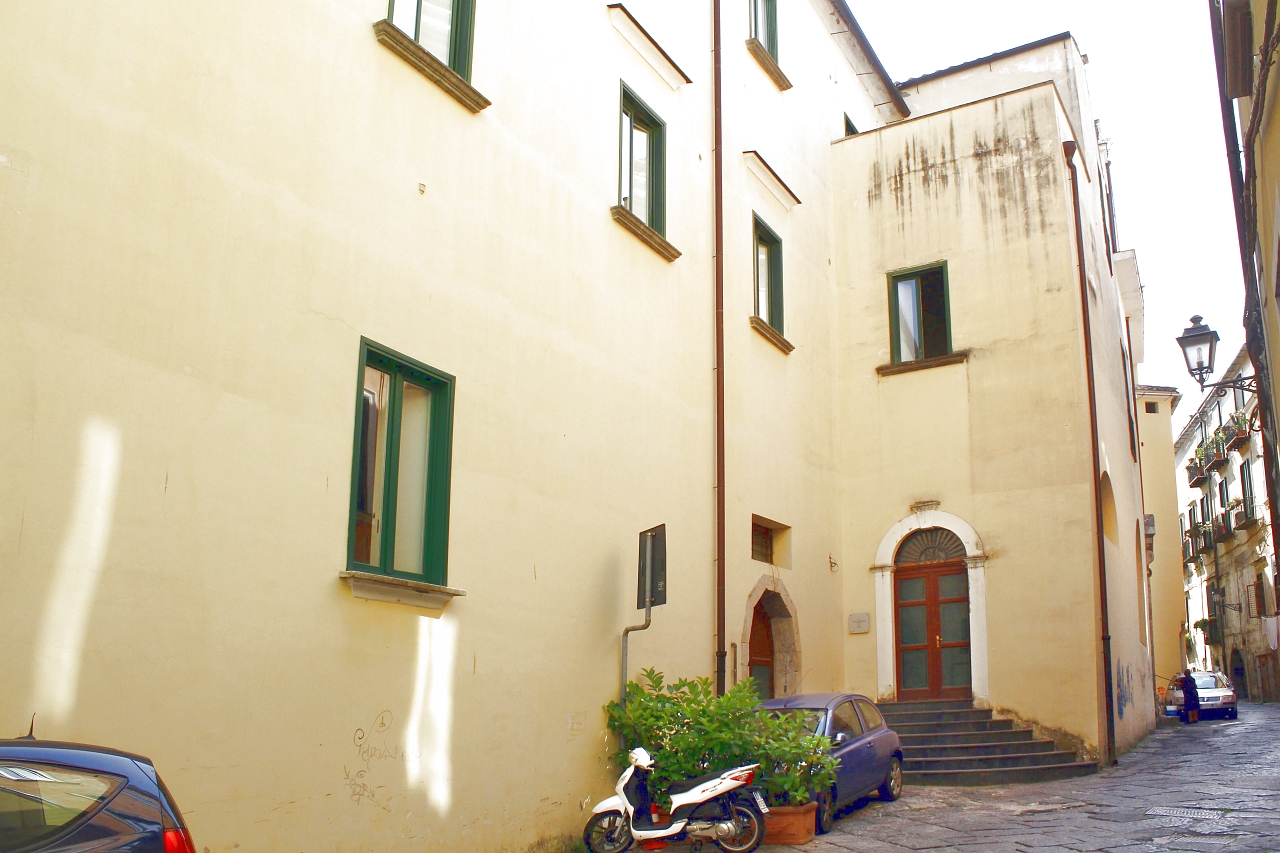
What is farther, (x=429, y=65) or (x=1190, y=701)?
(x=1190, y=701)

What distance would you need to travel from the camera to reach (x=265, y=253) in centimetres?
715

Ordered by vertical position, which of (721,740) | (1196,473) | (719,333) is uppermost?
(1196,473)

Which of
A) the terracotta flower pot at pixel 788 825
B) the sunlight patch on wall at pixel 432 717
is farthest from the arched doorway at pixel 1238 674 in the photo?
the sunlight patch on wall at pixel 432 717

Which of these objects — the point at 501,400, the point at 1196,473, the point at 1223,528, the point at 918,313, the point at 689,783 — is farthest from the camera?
the point at 1196,473

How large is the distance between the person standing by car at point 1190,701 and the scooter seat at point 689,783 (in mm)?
18954

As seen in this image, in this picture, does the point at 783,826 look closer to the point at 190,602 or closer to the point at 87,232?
the point at 190,602

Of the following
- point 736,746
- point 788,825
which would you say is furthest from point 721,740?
point 788,825

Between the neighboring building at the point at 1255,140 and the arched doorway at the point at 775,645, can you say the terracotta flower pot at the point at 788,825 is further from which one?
the neighboring building at the point at 1255,140

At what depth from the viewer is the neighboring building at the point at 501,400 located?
20.0 ft

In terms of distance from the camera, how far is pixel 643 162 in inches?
473

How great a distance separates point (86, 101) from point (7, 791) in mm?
4065

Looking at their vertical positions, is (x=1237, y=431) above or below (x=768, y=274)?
above

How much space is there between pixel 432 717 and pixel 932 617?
8769mm

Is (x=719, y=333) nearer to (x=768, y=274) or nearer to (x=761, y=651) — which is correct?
(x=768, y=274)
